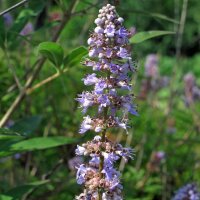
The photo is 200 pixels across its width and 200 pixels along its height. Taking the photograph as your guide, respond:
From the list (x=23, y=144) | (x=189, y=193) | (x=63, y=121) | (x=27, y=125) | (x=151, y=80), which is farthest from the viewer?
(x=151, y=80)

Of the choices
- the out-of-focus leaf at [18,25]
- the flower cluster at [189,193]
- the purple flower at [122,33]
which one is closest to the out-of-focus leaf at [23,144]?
the out-of-focus leaf at [18,25]

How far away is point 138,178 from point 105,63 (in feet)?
8.42

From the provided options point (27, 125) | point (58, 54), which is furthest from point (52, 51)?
point (27, 125)

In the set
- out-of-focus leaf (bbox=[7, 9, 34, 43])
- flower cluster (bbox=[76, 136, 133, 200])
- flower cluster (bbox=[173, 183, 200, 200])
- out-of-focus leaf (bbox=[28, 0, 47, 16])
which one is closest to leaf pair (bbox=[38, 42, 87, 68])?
out-of-focus leaf (bbox=[7, 9, 34, 43])

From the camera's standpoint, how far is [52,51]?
2404mm

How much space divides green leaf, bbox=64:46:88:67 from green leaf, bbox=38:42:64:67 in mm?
35

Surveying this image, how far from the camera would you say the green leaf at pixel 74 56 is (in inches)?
97.2

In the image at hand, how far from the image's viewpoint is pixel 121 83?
1863 millimetres

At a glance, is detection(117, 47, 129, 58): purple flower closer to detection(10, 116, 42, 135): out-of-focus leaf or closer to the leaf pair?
the leaf pair

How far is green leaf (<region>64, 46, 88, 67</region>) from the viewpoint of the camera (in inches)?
97.2

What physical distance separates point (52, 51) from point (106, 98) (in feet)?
2.10

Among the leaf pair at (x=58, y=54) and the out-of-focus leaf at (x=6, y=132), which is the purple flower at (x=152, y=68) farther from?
the out-of-focus leaf at (x=6, y=132)

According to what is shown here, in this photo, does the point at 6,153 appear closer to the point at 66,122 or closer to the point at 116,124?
the point at 116,124

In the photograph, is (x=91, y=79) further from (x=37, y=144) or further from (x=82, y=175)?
(x=37, y=144)
